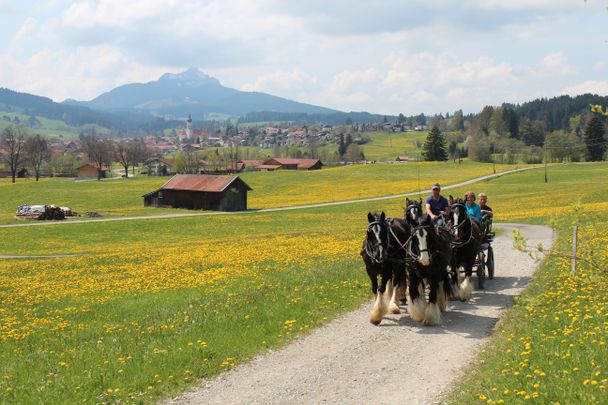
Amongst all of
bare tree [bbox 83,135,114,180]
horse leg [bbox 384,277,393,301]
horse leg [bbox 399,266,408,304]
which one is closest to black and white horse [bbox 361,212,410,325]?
horse leg [bbox 384,277,393,301]

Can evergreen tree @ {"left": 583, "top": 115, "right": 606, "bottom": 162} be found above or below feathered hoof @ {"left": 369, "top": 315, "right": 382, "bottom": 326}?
above

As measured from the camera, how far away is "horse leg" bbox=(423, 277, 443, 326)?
13.4 metres

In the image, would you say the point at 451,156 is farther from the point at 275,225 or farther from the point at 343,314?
the point at 343,314

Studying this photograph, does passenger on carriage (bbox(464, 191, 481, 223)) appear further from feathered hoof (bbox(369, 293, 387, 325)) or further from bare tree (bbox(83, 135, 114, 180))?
bare tree (bbox(83, 135, 114, 180))

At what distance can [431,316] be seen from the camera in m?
13.4

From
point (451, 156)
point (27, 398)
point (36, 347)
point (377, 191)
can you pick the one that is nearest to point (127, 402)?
point (27, 398)

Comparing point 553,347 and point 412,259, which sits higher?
point 412,259

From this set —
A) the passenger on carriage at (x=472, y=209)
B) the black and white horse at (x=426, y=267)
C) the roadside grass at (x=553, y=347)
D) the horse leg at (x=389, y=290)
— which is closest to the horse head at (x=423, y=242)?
the black and white horse at (x=426, y=267)

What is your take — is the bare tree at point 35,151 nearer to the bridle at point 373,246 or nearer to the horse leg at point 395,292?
the horse leg at point 395,292

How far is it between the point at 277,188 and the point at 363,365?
99338 millimetres

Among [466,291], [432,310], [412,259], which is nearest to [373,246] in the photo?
[412,259]

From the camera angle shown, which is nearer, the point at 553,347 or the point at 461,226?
the point at 553,347

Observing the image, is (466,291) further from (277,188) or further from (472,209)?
(277,188)

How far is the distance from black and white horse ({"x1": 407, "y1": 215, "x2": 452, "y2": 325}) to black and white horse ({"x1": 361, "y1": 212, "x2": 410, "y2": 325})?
473 mm
